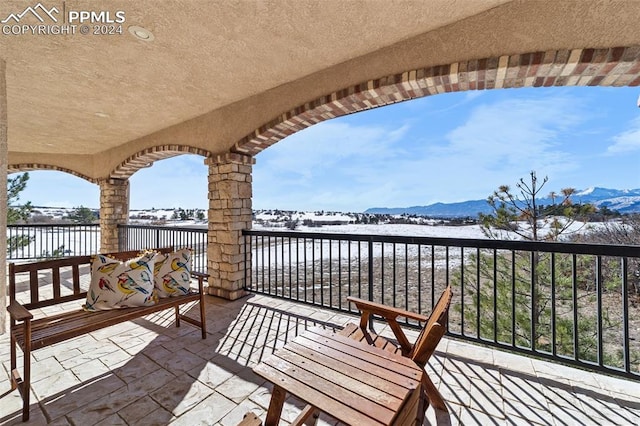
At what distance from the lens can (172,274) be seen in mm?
2594

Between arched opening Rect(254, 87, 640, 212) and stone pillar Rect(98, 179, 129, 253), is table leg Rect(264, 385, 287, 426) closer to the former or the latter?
arched opening Rect(254, 87, 640, 212)

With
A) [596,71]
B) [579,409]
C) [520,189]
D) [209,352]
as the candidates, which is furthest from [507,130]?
[209,352]

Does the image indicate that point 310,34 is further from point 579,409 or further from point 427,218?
point 427,218

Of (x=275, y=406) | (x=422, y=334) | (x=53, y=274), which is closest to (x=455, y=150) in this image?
(x=422, y=334)

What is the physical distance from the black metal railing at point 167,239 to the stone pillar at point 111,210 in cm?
16

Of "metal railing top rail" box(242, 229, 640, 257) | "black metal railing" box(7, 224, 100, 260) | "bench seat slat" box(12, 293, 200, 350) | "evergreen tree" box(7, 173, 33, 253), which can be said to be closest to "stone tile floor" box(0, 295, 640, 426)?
"bench seat slat" box(12, 293, 200, 350)

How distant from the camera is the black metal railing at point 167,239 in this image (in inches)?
197

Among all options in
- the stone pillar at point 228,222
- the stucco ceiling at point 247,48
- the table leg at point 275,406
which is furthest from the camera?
the stone pillar at point 228,222

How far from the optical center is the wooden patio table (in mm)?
1023

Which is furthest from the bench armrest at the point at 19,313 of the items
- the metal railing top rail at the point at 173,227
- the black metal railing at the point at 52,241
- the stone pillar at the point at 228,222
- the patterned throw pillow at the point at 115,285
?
A: the black metal railing at the point at 52,241

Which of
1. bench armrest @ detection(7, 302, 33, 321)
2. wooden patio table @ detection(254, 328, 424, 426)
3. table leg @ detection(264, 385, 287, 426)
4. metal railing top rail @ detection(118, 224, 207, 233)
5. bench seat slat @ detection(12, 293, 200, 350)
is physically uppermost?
metal railing top rail @ detection(118, 224, 207, 233)

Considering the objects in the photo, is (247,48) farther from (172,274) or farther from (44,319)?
(44,319)

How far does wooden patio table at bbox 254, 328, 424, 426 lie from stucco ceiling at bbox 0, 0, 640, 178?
2.46m

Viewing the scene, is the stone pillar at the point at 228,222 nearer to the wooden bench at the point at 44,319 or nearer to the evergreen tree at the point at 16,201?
the wooden bench at the point at 44,319
